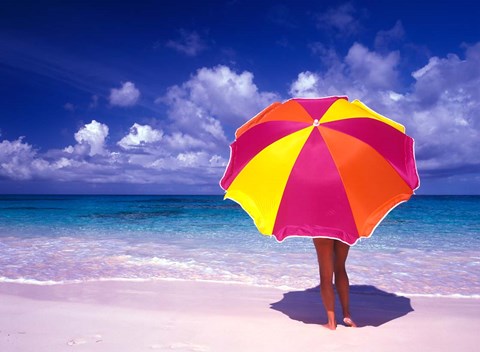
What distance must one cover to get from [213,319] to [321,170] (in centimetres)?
234

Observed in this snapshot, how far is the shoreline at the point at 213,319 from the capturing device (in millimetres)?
4027

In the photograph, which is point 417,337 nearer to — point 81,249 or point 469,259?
point 469,259

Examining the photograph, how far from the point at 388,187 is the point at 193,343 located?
2405mm

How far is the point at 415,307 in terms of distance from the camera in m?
5.76

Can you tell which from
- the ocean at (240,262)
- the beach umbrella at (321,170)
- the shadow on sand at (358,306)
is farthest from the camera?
the ocean at (240,262)

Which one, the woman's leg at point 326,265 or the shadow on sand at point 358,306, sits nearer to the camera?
the woman's leg at point 326,265

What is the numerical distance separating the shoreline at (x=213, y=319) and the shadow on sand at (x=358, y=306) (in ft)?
0.04

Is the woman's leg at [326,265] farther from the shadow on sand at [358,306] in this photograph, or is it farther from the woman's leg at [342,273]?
the shadow on sand at [358,306]

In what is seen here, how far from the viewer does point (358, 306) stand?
5.75 meters

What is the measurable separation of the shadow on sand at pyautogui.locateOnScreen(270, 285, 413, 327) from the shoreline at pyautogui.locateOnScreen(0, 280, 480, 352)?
0.01m

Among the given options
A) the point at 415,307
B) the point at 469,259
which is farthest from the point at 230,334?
the point at 469,259

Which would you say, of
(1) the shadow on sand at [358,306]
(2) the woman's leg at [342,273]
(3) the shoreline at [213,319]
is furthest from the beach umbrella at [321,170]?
(1) the shadow on sand at [358,306]

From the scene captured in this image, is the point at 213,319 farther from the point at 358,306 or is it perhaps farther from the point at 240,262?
the point at 240,262

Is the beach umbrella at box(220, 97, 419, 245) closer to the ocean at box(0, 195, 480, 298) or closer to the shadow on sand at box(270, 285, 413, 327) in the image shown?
the shadow on sand at box(270, 285, 413, 327)
